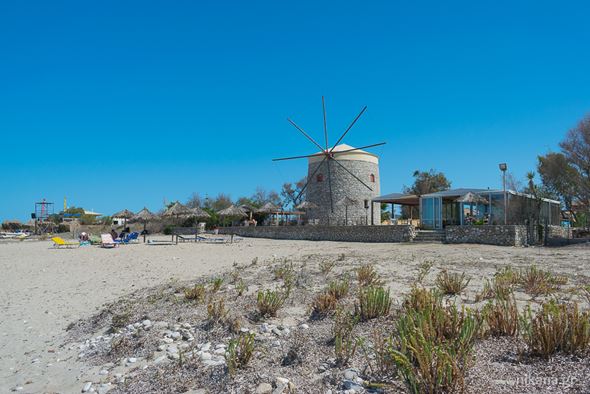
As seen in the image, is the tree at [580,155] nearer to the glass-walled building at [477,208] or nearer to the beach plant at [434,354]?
the glass-walled building at [477,208]

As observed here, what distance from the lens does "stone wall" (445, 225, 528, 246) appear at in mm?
16578

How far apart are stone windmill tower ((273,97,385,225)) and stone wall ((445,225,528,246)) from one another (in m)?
12.0

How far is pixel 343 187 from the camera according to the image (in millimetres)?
30969

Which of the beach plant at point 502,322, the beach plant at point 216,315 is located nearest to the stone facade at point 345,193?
the beach plant at point 216,315

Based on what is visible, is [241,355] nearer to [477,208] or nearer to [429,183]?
[477,208]

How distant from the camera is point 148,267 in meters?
10.7

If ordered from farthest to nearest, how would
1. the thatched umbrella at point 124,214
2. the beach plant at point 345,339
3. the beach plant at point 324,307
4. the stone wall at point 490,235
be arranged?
1. the thatched umbrella at point 124,214
2. the stone wall at point 490,235
3. the beach plant at point 324,307
4. the beach plant at point 345,339

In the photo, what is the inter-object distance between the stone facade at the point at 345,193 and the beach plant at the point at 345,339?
2577 centimetres

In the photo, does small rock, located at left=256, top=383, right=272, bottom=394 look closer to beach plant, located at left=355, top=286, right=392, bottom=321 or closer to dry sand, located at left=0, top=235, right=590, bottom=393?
dry sand, located at left=0, top=235, right=590, bottom=393

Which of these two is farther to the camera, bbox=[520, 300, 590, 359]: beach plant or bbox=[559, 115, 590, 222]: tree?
bbox=[559, 115, 590, 222]: tree

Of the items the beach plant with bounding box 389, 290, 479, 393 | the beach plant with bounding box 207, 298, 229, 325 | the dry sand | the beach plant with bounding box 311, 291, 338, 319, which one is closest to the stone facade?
the dry sand

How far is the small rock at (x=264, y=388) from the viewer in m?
3.06

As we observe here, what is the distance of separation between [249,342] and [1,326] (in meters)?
3.70

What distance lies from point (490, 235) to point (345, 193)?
14505 mm
